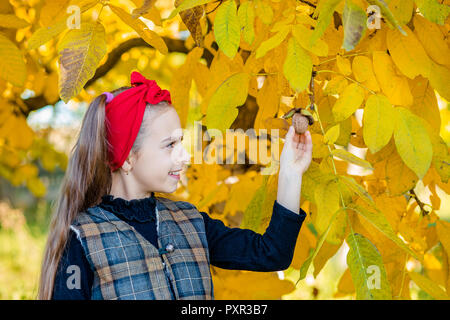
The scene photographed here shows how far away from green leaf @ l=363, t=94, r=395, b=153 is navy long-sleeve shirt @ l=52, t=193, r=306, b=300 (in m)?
0.25

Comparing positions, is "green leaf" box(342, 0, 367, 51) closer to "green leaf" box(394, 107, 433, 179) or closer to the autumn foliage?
the autumn foliage

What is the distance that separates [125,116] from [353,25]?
1.95 feet

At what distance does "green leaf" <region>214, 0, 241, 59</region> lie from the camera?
96cm

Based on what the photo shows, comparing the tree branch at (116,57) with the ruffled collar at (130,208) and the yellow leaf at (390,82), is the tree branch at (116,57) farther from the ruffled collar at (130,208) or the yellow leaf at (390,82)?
the yellow leaf at (390,82)

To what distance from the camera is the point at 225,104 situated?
1.06 meters

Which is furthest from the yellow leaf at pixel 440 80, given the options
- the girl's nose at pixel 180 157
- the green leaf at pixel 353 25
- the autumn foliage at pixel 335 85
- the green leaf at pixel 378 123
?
the girl's nose at pixel 180 157

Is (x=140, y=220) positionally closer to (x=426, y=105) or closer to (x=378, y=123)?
(x=378, y=123)

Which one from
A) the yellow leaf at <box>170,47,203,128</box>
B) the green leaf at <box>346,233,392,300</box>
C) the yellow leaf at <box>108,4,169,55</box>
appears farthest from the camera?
the yellow leaf at <box>170,47,203,128</box>

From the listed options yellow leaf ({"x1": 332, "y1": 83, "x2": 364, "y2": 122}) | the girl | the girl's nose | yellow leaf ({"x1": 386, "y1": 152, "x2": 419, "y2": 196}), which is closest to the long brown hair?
the girl

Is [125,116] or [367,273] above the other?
[125,116]

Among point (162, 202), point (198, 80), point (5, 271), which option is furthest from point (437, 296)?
point (5, 271)

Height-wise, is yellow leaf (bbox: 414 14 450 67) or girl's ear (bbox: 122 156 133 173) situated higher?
yellow leaf (bbox: 414 14 450 67)

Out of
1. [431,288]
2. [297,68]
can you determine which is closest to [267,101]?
[297,68]
